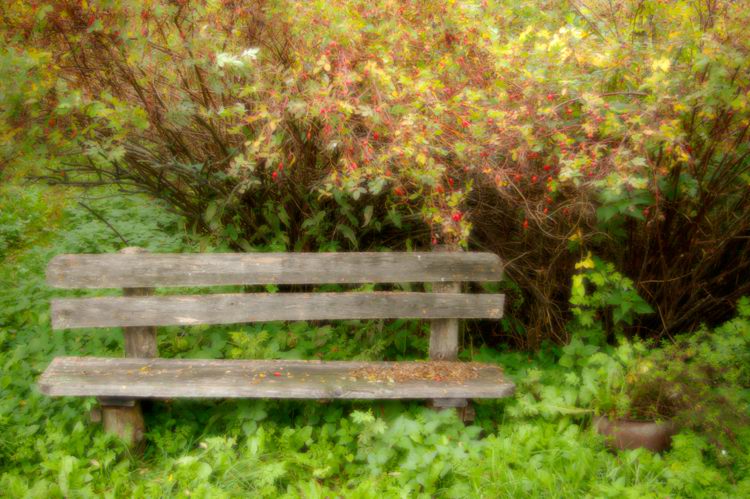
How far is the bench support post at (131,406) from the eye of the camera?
350 cm

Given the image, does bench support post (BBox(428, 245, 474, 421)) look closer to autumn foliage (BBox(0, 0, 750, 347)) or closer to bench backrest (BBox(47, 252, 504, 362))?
bench backrest (BBox(47, 252, 504, 362))

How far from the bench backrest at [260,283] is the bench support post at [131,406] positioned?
36 mm

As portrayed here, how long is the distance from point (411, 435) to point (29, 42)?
10.6ft

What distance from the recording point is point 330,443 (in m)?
3.52

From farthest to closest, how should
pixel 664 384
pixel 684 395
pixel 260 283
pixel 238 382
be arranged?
pixel 260 283
pixel 238 382
pixel 664 384
pixel 684 395

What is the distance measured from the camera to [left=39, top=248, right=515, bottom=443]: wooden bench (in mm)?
3426

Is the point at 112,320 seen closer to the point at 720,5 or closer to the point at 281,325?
the point at 281,325

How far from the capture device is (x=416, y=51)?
3824 mm

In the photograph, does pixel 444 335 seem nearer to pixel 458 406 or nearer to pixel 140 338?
pixel 458 406

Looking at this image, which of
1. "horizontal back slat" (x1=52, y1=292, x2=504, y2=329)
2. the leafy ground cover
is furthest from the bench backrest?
the leafy ground cover

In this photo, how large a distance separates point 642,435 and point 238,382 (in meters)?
2.19

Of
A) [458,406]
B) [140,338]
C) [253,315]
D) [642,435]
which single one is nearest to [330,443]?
[458,406]

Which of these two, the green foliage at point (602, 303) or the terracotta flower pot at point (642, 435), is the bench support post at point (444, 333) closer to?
the green foliage at point (602, 303)

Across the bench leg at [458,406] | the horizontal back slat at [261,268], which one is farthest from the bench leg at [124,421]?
the bench leg at [458,406]
